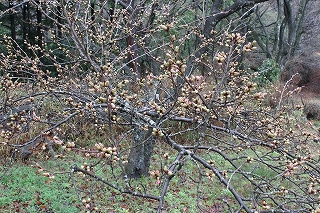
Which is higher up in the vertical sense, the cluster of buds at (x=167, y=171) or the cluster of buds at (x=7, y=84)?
the cluster of buds at (x=7, y=84)

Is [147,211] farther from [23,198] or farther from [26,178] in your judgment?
[26,178]

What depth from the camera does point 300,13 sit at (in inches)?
582

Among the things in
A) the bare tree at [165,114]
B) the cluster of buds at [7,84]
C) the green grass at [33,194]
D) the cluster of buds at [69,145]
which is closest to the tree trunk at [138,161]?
the bare tree at [165,114]

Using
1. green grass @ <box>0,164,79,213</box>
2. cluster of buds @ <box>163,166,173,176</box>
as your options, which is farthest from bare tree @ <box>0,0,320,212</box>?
green grass @ <box>0,164,79,213</box>

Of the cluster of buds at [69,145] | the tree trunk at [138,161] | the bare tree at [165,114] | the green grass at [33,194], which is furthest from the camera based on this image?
the tree trunk at [138,161]

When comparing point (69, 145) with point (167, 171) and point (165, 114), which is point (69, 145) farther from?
point (165, 114)

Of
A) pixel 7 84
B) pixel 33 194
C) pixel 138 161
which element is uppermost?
pixel 7 84

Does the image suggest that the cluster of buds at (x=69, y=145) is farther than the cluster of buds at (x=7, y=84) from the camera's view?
No

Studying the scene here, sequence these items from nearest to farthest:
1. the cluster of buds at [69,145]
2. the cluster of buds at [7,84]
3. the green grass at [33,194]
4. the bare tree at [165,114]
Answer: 1. the cluster of buds at [69,145]
2. the bare tree at [165,114]
3. the cluster of buds at [7,84]
4. the green grass at [33,194]

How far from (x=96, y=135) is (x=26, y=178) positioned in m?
2.26

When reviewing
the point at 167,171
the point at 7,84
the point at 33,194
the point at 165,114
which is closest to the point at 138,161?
the point at 33,194

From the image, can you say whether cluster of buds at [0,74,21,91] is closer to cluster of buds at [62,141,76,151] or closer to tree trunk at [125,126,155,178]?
cluster of buds at [62,141,76,151]

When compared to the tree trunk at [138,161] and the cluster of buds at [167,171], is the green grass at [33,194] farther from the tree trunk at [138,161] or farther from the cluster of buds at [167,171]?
the cluster of buds at [167,171]

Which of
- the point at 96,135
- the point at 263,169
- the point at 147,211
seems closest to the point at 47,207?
the point at 147,211
